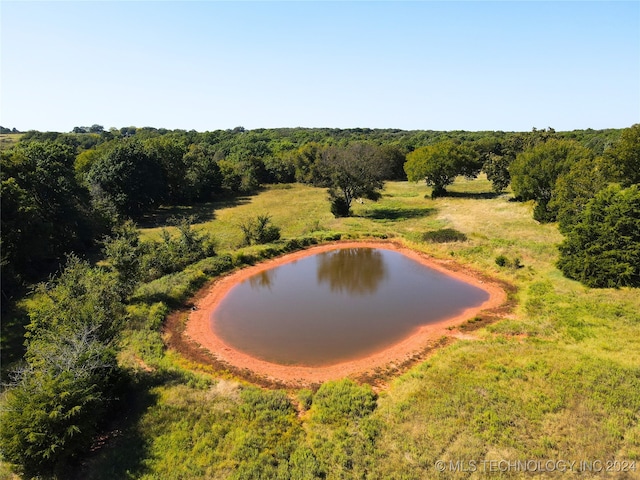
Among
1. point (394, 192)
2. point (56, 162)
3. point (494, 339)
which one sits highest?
point (56, 162)

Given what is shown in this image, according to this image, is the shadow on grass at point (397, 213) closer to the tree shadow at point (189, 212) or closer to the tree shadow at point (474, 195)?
the tree shadow at point (474, 195)

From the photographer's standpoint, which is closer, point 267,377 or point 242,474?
point 242,474

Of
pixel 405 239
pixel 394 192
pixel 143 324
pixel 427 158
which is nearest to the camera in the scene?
pixel 143 324

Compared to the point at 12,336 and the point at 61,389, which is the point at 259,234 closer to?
the point at 12,336

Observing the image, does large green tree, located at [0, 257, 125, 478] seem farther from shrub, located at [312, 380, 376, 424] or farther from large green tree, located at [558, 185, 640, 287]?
large green tree, located at [558, 185, 640, 287]

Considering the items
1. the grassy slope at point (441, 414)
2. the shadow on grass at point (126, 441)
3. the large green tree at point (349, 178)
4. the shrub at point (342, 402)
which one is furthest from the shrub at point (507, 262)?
the shadow on grass at point (126, 441)

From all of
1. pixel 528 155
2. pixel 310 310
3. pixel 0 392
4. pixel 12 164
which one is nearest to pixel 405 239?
pixel 310 310

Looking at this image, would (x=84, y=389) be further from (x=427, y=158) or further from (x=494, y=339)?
(x=427, y=158)
